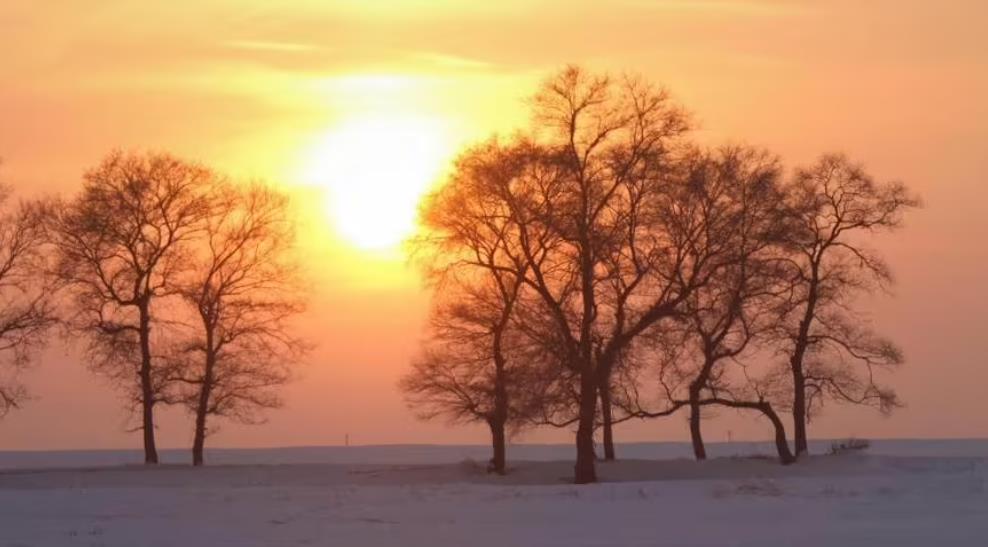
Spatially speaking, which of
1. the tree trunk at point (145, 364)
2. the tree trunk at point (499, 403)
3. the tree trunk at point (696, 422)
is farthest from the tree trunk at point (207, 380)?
the tree trunk at point (696, 422)

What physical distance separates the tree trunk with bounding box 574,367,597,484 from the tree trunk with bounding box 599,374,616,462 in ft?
1.95

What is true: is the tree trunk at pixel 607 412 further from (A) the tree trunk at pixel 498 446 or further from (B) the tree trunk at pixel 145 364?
(B) the tree trunk at pixel 145 364

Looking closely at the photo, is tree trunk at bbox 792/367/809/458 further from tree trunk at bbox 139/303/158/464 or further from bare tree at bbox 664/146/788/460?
tree trunk at bbox 139/303/158/464

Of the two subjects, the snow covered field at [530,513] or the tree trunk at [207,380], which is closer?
the snow covered field at [530,513]

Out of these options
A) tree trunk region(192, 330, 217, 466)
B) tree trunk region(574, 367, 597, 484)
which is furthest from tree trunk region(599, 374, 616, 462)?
tree trunk region(192, 330, 217, 466)

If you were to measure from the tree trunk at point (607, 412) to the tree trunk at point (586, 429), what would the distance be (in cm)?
59

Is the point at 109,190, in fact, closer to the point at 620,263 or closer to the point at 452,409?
the point at 452,409

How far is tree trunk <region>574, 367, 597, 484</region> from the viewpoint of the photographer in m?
43.4

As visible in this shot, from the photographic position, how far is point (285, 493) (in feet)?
121

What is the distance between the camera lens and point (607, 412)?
50.0 meters

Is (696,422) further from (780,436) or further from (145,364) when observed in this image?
(145,364)

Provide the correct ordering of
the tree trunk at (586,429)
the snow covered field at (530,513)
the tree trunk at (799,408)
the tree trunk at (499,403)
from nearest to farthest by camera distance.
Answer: the snow covered field at (530,513) < the tree trunk at (586,429) < the tree trunk at (499,403) < the tree trunk at (799,408)

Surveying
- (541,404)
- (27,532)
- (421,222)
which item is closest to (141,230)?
(421,222)

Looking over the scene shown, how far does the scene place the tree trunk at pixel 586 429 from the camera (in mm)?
43375
